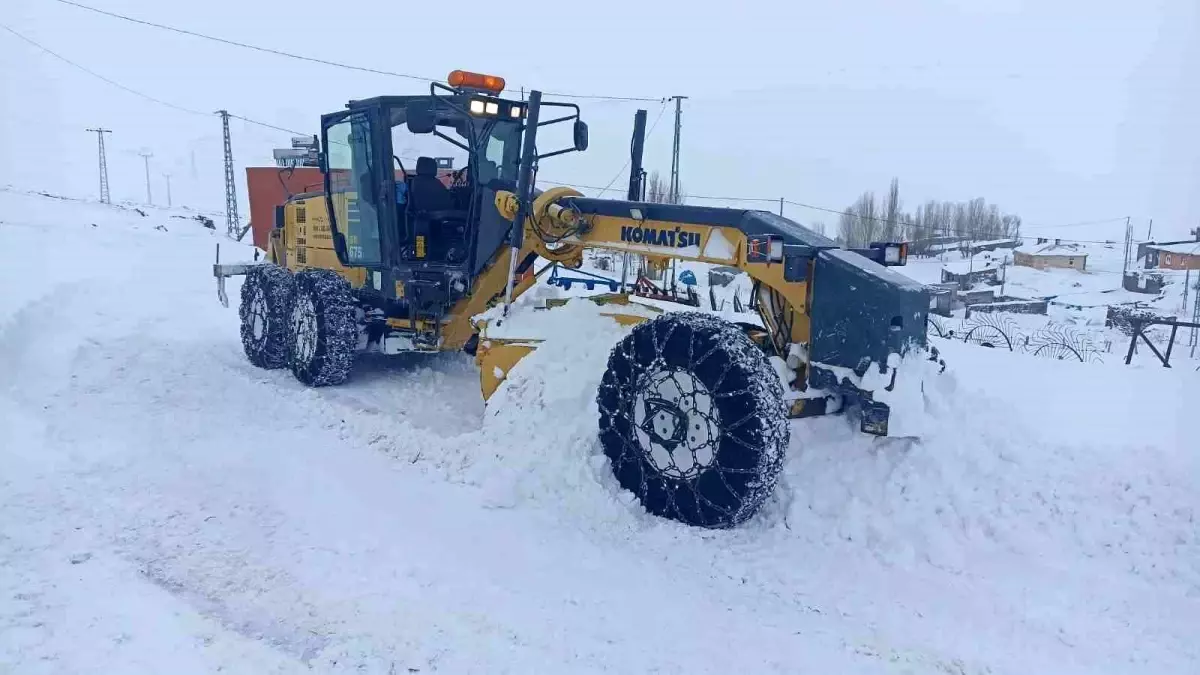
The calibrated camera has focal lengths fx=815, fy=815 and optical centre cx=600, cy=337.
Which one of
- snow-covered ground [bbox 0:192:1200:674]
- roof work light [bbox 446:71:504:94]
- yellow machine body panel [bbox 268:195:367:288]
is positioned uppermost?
roof work light [bbox 446:71:504:94]

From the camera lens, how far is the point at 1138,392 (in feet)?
20.6

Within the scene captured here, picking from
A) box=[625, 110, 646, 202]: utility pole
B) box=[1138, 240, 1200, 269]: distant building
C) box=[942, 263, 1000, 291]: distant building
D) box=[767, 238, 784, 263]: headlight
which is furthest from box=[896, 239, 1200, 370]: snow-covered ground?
box=[767, 238, 784, 263]: headlight

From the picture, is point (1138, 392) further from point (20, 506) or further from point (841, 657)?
point (20, 506)

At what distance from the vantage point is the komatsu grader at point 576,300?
4160 millimetres

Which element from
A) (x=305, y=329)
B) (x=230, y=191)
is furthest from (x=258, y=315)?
(x=230, y=191)

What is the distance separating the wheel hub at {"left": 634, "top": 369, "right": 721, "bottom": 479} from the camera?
4.30 meters

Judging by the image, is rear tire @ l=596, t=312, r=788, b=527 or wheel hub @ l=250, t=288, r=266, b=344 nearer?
rear tire @ l=596, t=312, r=788, b=527

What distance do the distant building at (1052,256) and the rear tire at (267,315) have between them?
1819 inches

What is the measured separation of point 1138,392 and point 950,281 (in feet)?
113

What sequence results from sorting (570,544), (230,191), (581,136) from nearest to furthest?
(570,544), (581,136), (230,191)

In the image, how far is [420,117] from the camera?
680 centimetres

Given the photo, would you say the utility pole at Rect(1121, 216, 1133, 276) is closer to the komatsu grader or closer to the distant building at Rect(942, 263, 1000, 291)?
the distant building at Rect(942, 263, 1000, 291)

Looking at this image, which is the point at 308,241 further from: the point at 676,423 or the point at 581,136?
the point at 676,423

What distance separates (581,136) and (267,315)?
398cm
